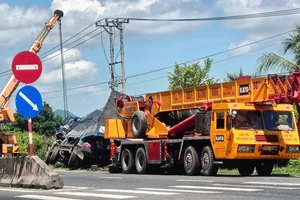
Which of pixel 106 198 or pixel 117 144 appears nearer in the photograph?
pixel 106 198

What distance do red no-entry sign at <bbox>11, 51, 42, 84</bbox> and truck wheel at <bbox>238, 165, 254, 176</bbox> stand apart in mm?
10798

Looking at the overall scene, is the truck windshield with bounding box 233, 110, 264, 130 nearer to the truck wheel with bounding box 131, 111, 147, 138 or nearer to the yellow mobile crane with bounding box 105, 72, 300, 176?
the yellow mobile crane with bounding box 105, 72, 300, 176

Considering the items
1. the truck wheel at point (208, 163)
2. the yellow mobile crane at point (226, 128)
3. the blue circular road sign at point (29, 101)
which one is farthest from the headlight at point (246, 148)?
the blue circular road sign at point (29, 101)

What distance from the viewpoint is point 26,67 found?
16375 mm

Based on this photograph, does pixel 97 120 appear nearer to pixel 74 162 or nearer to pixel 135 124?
pixel 74 162

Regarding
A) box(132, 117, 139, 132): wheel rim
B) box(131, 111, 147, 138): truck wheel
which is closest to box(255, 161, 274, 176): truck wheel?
box(131, 111, 147, 138): truck wheel

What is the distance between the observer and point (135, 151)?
97.1ft

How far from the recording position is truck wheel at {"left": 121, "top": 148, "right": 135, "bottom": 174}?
1153 inches

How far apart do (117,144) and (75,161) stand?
4.66m

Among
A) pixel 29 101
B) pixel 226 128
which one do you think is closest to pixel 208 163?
pixel 226 128

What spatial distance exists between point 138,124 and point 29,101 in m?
13.4

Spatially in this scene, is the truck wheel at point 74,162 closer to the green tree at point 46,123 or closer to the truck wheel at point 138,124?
the truck wheel at point 138,124

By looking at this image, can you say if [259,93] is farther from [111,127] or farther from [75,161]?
[75,161]

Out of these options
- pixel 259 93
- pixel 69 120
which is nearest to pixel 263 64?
pixel 259 93
